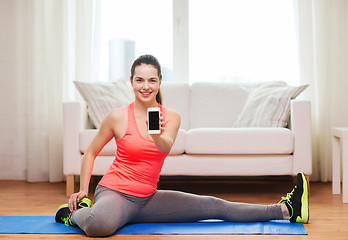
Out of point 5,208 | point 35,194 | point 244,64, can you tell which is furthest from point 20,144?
point 244,64

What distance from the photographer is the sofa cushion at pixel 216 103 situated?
3.58 meters

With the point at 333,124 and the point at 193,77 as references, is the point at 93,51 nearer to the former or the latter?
the point at 193,77

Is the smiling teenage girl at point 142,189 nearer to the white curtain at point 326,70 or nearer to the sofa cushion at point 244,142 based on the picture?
the sofa cushion at point 244,142

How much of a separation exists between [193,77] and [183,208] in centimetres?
212

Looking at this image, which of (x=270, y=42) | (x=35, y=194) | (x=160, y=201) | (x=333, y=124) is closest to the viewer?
(x=160, y=201)

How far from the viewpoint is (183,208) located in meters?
2.05

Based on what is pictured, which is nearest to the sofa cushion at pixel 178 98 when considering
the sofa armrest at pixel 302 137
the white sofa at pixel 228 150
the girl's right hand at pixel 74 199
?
the white sofa at pixel 228 150

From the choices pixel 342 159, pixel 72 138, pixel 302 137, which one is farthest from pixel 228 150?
pixel 72 138

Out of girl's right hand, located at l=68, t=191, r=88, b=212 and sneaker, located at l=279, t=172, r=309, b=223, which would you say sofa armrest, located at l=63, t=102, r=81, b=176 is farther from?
sneaker, located at l=279, t=172, r=309, b=223

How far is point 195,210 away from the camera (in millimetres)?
2055

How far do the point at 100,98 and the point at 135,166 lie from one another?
55.0 inches

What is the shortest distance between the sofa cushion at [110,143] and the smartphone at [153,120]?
122 cm

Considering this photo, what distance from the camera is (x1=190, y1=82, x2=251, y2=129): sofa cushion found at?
358 centimetres

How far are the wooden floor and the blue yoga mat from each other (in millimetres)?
48
